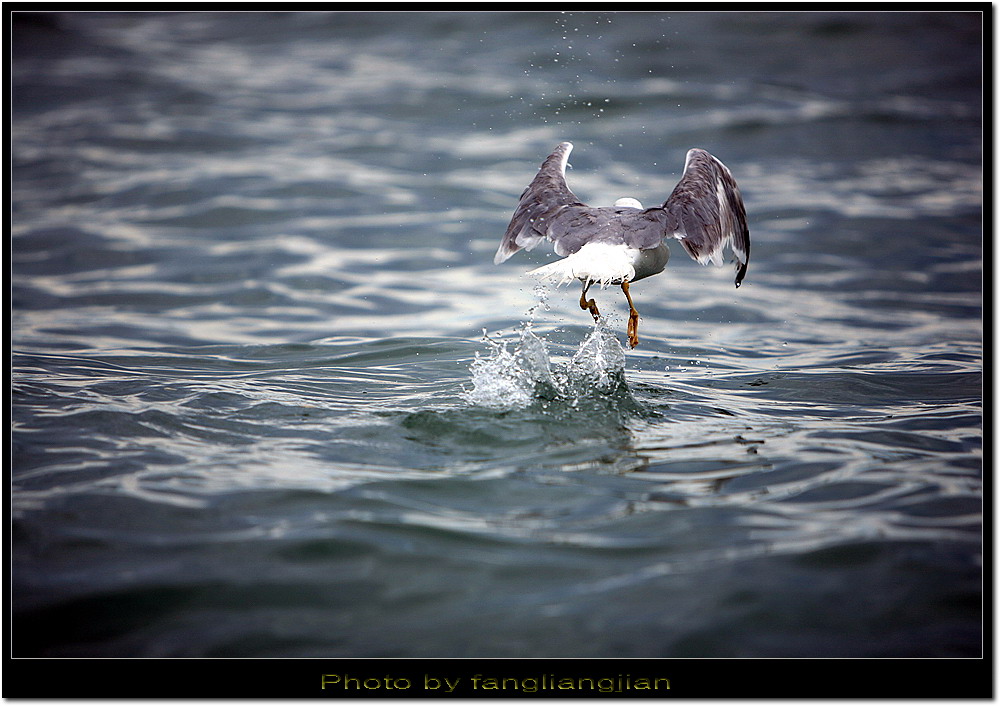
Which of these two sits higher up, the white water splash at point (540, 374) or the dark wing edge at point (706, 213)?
the dark wing edge at point (706, 213)

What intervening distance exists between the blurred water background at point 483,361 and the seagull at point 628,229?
0.82 metres

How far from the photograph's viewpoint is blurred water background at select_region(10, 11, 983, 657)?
385cm

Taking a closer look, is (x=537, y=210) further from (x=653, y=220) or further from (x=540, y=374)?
(x=540, y=374)

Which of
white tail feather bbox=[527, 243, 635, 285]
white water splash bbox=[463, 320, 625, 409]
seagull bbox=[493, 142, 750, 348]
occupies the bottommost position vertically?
white water splash bbox=[463, 320, 625, 409]

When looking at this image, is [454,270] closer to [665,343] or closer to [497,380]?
[665,343]

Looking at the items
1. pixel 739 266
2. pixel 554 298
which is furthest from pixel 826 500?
pixel 554 298

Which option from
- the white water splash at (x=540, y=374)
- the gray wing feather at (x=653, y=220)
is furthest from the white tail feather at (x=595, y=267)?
the white water splash at (x=540, y=374)

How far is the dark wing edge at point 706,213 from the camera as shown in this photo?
21.1ft

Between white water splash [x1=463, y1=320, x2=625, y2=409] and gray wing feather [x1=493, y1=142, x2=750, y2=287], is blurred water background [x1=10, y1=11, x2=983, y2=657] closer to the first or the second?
white water splash [x1=463, y1=320, x2=625, y2=409]

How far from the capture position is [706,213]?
658 cm

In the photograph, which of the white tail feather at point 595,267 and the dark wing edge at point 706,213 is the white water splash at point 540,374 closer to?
the white tail feather at point 595,267

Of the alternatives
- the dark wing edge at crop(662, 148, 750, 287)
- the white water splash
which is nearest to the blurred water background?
the white water splash

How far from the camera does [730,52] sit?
62.4 feet

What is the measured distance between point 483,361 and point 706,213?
196 centimetres
